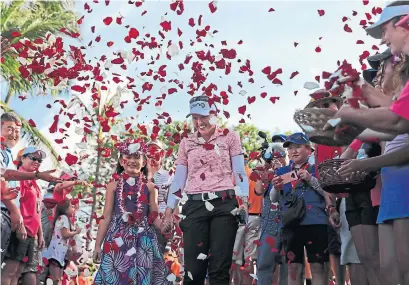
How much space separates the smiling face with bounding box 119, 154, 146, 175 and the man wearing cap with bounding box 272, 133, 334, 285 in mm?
1500

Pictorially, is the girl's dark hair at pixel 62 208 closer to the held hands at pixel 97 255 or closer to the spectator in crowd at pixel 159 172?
the spectator in crowd at pixel 159 172

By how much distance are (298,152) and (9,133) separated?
3.15 meters

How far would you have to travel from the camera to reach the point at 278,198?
7508 mm

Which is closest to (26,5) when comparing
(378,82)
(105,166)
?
(105,166)

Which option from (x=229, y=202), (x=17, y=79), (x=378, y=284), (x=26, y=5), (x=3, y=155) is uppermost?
(x=26, y=5)

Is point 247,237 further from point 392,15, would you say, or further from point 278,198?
point 392,15

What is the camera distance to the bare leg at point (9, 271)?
24.1 ft

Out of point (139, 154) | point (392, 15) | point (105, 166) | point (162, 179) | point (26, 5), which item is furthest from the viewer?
point (105, 166)

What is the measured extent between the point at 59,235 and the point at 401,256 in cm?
647

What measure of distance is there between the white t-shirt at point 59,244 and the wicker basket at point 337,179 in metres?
5.55

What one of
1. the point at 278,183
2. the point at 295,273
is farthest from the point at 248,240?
the point at 295,273

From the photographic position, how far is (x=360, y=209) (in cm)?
543

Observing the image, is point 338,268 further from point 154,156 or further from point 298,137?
point 154,156

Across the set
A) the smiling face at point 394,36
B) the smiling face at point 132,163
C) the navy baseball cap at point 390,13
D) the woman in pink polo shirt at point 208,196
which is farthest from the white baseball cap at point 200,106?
the smiling face at point 394,36
